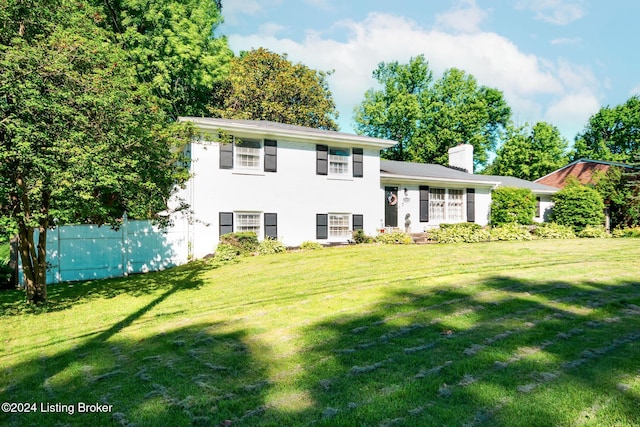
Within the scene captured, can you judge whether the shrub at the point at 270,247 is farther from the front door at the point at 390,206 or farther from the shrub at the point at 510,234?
the shrub at the point at 510,234

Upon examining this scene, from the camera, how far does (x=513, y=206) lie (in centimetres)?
2095

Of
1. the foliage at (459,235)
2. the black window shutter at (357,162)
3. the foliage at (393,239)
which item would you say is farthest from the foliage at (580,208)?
the black window shutter at (357,162)

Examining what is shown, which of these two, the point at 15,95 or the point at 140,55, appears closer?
the point at 15,95

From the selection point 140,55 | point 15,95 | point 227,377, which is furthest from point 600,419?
point 140,55

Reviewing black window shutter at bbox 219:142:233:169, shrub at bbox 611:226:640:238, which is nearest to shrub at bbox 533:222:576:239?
shrub at bbox 611:226:640:238

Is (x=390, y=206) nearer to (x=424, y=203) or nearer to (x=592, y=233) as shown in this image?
(x=424, y=203)

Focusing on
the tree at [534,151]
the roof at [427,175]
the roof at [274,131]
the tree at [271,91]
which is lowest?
the roof at [427,175]

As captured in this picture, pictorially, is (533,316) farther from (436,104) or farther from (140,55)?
(436,104)

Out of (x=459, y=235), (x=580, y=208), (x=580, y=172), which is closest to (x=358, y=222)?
(x=459, y=235)

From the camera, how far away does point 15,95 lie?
6121mm

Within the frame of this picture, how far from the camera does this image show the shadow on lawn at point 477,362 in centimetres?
293

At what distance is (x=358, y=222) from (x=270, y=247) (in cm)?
455

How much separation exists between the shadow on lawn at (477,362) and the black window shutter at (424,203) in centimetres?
1367

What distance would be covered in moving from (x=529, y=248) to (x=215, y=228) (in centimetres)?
1125
